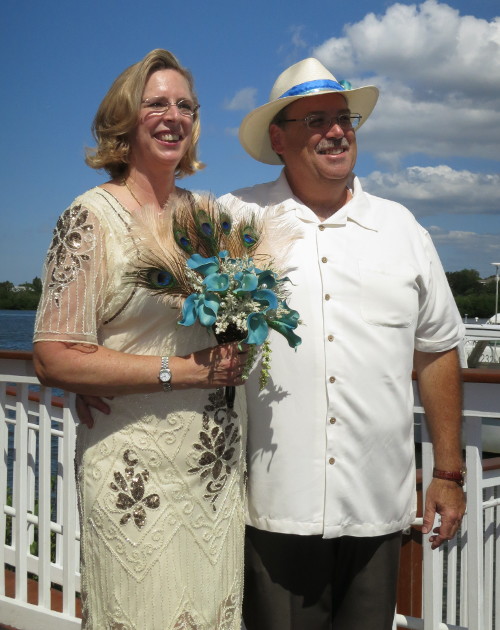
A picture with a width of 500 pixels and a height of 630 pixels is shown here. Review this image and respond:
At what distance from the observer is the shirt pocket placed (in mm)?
2145

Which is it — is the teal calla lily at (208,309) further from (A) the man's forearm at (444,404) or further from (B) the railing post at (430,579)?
(B) the railing post at (430,579)

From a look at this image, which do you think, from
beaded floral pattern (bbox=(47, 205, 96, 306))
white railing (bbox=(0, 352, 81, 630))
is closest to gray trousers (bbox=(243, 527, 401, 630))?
beaded floral pattern (bbox=(47, 205, 96, 306))

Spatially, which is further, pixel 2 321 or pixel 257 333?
pixel 2 321

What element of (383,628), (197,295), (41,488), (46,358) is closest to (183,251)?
(197,295)

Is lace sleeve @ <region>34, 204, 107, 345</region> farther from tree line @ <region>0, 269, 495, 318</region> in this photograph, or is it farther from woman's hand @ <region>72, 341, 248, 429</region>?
tree line @ <region>0, 269, 495, 318</region>

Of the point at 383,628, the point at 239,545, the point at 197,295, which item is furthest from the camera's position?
the point at 383,628

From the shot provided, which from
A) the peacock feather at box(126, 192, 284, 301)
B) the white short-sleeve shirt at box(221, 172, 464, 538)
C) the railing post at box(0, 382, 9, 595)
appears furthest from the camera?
the railing post at box(0, 382, 9, 595)

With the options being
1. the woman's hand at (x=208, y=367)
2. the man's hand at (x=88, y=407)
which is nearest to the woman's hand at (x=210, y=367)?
the woman's hand at (x=208, y=367)

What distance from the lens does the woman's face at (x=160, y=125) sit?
197 cm

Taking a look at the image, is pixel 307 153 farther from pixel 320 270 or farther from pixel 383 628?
pixel 383 628

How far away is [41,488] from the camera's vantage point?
310cm

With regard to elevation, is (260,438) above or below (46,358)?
below

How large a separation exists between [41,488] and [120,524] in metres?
1.51

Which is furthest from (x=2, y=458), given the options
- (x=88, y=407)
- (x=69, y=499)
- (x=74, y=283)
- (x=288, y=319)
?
(x=288, y=319)
